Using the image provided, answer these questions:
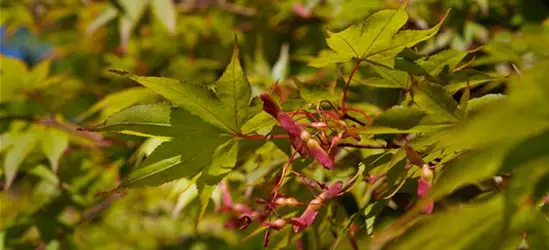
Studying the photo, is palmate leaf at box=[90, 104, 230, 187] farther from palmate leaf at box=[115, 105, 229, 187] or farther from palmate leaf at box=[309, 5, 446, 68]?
palmate leaf at box=[309, 5, 446, 68]

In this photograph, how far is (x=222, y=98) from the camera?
599 millimetres

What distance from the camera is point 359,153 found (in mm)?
896

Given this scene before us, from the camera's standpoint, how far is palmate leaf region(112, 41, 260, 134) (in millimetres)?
587

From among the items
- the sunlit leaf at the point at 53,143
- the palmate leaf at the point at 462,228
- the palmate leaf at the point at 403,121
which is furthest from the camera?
the sunlit leaf at the point at 53,143

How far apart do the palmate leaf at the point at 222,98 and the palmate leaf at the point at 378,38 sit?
85 millimetres

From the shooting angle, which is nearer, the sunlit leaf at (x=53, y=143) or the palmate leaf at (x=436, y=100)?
the palmate leaf at (x=436, y=100)

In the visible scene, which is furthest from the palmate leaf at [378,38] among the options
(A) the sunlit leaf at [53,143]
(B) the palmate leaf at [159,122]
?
(A) the sunlit leaf at [53,143]

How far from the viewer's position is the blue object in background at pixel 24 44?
2.38m

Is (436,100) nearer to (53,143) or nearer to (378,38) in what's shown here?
(378,38)

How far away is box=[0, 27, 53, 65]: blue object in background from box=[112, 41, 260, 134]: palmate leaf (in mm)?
1369

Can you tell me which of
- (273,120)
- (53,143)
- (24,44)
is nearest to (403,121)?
(273,120)

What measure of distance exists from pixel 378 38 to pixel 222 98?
0.14 m

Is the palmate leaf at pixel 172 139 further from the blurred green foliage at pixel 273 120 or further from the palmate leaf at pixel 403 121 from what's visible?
the palmate leaf at pixel 403 121

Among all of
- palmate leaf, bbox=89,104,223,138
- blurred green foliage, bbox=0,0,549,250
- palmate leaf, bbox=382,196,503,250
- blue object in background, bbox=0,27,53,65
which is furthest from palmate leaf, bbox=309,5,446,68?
blue object in background, bbox=0,27,53,65
